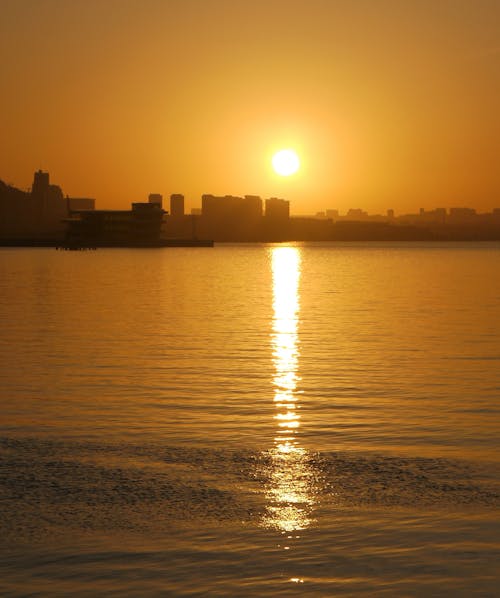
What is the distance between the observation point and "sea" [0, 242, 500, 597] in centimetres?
1223

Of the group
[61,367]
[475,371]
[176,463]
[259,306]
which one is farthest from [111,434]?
[259,306]

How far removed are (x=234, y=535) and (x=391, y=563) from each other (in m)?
2.24

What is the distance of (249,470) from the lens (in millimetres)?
17500

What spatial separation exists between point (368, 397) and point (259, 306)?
145ft

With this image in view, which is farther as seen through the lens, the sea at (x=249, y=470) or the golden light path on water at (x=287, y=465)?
the golden light path on water at (x=287, y=465)

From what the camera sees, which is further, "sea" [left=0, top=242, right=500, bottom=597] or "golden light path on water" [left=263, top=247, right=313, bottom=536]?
"golden light path on water" [left=263, top=247, right=313, bottom=536]

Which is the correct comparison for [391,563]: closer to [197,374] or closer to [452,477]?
[452,477]

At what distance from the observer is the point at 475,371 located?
1302 inches

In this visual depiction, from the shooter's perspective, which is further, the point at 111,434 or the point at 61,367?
the point at 61,367

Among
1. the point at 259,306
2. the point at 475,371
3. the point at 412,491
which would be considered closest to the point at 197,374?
the point at 475,371

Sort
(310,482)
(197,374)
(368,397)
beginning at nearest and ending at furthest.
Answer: (310,482) < (368,397) < (197,374)

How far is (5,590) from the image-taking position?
37.5 ft

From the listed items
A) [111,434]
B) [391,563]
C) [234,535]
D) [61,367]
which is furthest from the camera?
[61,367]

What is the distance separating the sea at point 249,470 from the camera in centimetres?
1223
